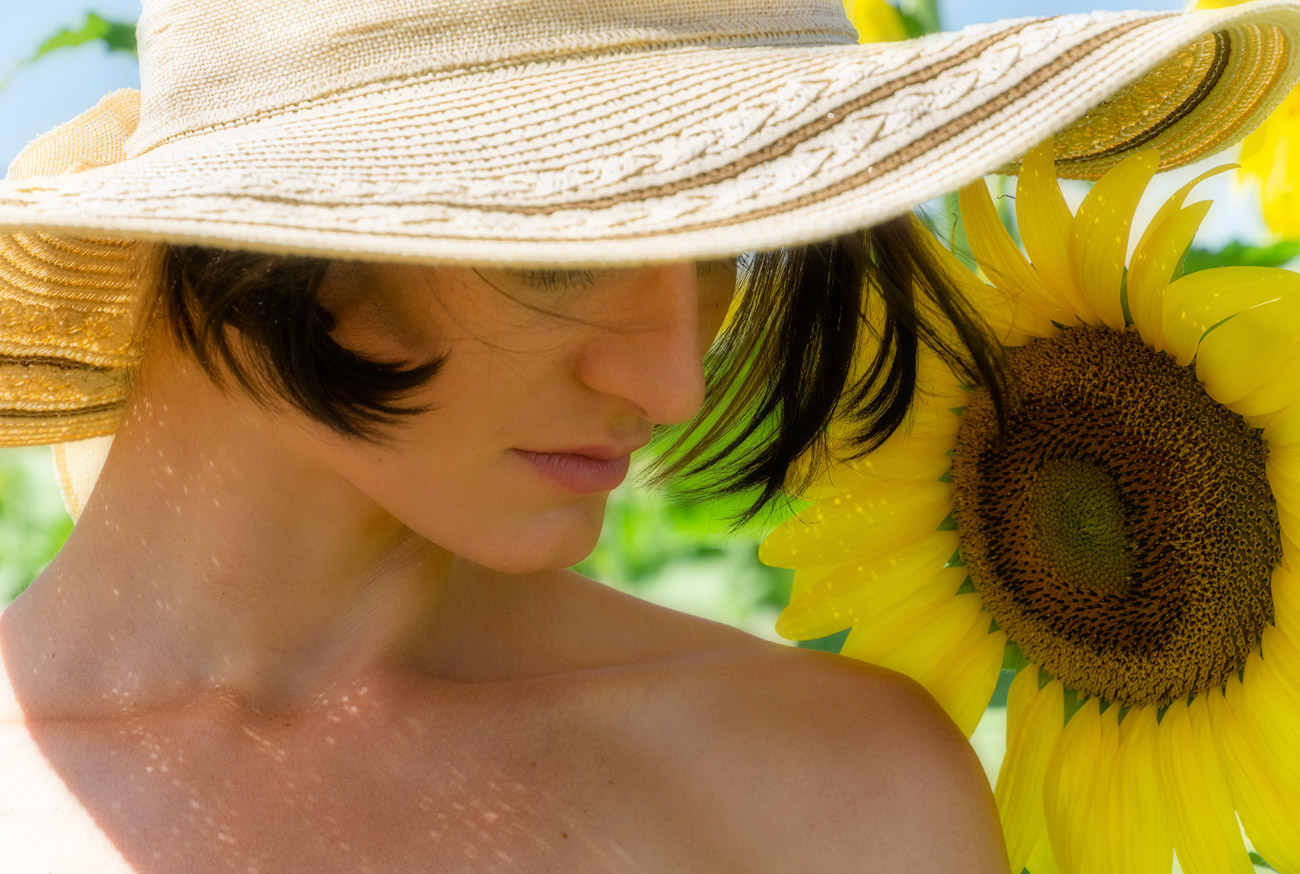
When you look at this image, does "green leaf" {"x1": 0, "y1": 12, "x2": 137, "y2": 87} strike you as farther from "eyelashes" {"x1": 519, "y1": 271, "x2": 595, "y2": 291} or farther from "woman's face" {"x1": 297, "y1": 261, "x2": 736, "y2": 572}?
"eyelashes" {"x1": 519, "y1": 271, "x2": 595, "y2": 291}

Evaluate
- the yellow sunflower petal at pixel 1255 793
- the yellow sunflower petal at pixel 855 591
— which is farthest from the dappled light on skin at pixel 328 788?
the yellow sunflower petal at pixel 1255 793

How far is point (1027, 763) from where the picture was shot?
2.99 feet

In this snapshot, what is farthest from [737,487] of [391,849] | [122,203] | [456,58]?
[122,203]

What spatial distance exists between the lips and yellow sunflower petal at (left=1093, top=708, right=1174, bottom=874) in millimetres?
446

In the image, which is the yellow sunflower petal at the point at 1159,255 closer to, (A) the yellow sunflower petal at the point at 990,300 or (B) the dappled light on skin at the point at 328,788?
(A) the yellow sunflower petal at the point at 990,300

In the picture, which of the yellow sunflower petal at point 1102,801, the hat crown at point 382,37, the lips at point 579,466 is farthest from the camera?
the yellow sunflower petal at point 1102,801

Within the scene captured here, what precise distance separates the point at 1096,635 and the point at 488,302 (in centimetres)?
55

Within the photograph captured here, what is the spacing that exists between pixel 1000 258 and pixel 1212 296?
160 millimetres

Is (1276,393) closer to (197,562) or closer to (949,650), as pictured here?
(949,650)

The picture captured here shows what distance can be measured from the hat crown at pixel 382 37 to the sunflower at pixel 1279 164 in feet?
1.49

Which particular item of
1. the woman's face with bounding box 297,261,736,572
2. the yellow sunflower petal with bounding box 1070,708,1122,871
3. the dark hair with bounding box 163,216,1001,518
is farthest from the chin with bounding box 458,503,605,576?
the yellow sunflower petal with bounding box 1070,708,1122,871

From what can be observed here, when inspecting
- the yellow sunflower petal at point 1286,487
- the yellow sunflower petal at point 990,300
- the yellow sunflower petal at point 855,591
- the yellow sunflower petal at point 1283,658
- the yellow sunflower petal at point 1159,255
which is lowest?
the yellow sunflower petal at point 855,591

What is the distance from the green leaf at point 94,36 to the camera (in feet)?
3.46

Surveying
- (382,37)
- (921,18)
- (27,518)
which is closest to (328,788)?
(382,37)
